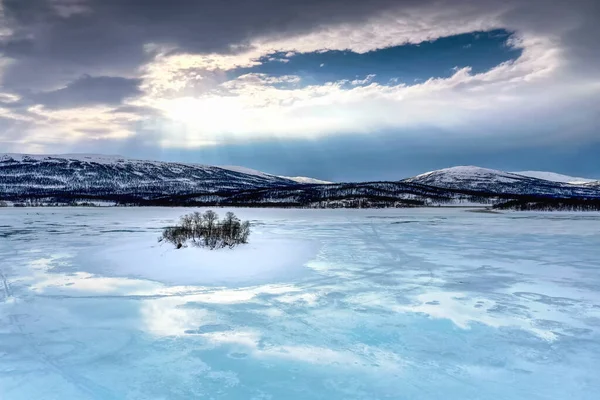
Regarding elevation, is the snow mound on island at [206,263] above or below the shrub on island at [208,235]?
below

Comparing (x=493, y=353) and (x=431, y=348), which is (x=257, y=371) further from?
(x=493, y=353)

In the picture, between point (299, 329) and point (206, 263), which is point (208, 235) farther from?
point (299, 329)

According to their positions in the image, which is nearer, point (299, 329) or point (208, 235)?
point (299, 329)

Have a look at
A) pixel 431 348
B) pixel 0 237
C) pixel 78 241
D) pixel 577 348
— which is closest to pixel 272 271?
pixel 431 348

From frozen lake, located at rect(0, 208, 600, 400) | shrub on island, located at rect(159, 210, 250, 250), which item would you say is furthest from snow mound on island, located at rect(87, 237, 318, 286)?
shrub on island, located at rect(159, 210, 250, 250)

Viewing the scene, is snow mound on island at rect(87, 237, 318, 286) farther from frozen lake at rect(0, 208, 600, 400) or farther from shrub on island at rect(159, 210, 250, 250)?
shrub on island at rect(159, 210, 250, 250)

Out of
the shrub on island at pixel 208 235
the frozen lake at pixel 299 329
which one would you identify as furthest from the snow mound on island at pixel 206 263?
the shrub on island at pixel 208 235

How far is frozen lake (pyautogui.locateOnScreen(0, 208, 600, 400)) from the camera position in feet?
19.4

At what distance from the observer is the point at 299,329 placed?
8359mm

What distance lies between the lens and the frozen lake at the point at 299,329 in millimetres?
5898

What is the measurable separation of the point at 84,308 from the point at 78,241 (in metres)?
16.7


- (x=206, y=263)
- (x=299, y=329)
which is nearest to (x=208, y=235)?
(x=206, y=263)

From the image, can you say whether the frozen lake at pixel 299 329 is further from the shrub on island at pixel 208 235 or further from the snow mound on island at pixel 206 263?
the shrub on island at pixel 208 235

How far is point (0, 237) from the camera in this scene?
26719mm
